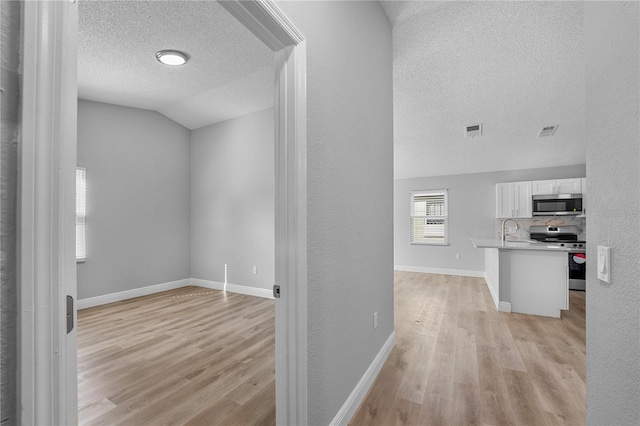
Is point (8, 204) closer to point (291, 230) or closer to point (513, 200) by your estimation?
point (291, 230)

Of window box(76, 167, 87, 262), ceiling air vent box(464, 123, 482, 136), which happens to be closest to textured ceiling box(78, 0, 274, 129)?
window box(76, 167, 87, 262)

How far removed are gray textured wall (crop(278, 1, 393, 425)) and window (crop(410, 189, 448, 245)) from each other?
518 centimetres

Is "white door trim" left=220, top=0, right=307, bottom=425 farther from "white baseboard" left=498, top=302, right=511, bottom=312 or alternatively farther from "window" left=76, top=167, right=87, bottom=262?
"window" left=76, top=167, right=87, bottom=262

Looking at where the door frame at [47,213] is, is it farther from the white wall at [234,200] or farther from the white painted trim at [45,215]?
the white wall at [234,200]

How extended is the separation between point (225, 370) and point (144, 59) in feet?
10.7

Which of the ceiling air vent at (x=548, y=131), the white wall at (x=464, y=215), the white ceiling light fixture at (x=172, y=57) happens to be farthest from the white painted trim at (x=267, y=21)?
the white wall at (x=464, y=215)

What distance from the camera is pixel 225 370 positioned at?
7.88 ft

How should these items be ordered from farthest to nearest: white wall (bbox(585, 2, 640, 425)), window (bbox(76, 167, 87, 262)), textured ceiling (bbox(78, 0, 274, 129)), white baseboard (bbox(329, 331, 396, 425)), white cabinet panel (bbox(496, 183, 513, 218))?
white cabinet panel (bbox(496, 183, 513, 218)), window (bbox(76, 167, 87, 262)), textured ceiling (bbox(78, 0, 274, 129)), white baseboard (bbox(329, 331, 396, 425)), white wall (bbox(585, 2, 640, 425))

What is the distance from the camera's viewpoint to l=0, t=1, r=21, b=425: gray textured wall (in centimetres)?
49

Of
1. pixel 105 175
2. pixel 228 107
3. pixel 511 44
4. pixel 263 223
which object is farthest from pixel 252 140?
pixel 511 44

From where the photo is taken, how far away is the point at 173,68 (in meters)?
3.46

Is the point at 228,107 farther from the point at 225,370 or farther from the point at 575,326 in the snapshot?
the point at 575,326

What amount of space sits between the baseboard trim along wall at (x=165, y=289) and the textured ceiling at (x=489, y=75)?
335cm

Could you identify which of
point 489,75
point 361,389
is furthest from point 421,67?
point 361,389
